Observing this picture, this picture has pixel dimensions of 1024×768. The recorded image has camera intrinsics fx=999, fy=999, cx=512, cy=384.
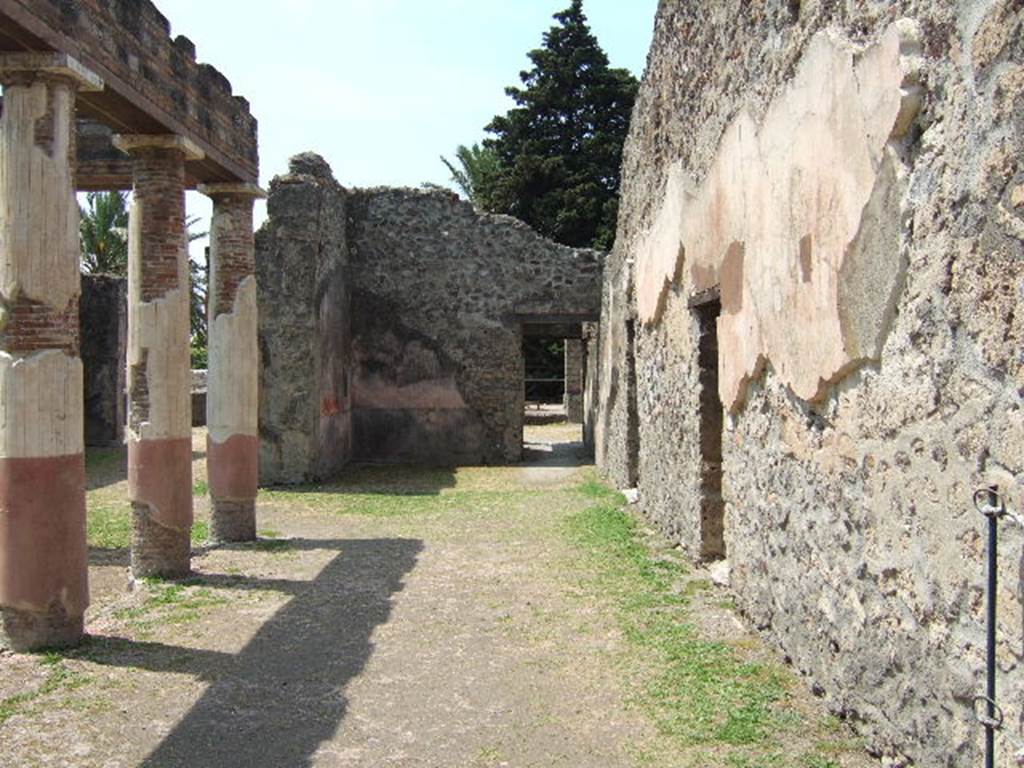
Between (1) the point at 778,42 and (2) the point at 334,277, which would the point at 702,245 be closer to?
(1) the point at 778,42

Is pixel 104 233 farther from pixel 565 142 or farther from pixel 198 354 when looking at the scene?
pixel 565 142

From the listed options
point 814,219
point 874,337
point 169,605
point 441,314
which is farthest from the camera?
point 441,314

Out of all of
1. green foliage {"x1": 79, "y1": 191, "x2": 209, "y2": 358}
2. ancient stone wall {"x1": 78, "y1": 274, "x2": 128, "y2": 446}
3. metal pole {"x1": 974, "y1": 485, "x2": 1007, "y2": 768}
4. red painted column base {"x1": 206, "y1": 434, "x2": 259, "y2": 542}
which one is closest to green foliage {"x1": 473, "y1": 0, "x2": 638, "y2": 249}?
green foliage {"x1": 79, "y1": 191, "x2": 209, "y2": 358}

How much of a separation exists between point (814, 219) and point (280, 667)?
3266 millimetres

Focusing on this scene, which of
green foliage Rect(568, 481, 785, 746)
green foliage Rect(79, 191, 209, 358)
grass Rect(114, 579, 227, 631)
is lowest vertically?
grass Rect(114, 579, 227, 631)

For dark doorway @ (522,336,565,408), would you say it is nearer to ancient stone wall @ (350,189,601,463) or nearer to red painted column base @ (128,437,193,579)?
ancient stone wall @ (350,189,601,463)

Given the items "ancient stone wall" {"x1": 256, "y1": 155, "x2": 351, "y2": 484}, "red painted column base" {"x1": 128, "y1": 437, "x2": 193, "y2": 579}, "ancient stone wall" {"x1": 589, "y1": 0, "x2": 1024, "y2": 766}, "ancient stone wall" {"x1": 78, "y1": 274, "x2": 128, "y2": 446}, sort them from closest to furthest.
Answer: "ancient stone wall" {"x1": 589, "y1": 0, "x2": 1024, "y2": 766} → "red painted column base" {"x1": 128, "y1": 437, "x2": 193, "y2": 579} → "ancient stone wall" {"x1": 256, "y1": 155, "x2": 351, "y2": 484} → "ancient stone wall" {"x1": 78, "y1": 274, "x2": 128, "y2": 446}

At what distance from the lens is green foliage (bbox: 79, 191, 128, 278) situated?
2547 cm

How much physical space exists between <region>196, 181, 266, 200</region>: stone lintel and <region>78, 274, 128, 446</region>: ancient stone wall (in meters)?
9.87

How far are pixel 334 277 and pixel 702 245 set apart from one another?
763cm

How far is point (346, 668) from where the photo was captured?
4.88 meters

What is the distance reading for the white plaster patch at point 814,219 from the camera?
3.35 m

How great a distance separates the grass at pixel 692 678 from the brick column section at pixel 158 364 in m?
2.90

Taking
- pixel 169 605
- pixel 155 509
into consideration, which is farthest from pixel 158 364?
pixel 169 605
